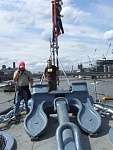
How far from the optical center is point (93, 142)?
6500mm

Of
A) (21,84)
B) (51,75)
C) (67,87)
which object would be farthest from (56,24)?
(67,87)

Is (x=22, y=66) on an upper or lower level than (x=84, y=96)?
upper

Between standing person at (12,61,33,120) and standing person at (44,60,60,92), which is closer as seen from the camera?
standing person at (12,61,33,120)

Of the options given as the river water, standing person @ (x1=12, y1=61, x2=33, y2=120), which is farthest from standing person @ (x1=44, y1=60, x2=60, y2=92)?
standing person @ (x1=12, y1=61, x2=33, y2=120)

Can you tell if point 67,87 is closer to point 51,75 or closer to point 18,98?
point 51,75

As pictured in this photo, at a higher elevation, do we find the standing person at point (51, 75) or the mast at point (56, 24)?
the mast at point (56, 24)

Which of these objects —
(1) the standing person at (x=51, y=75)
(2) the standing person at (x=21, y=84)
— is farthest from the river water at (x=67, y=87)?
(2) the standing person at (x=21, y=84)

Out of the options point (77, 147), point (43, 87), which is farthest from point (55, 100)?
Result: point (77, 147)

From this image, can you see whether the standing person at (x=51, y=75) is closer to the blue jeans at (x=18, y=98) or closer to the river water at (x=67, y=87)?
the river water at (x=67, y=87)

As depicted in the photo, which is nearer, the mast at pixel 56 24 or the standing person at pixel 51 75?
the standing person at pixel 51 75

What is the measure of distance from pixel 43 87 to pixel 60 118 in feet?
5.83

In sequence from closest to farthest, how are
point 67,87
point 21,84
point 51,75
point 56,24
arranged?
point 21,84 < point 51,75 < point 56,24 < point 67,87

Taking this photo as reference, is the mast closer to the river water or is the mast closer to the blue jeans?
the river water

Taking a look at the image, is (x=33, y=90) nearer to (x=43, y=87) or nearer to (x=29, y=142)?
(x=43, y=87)
